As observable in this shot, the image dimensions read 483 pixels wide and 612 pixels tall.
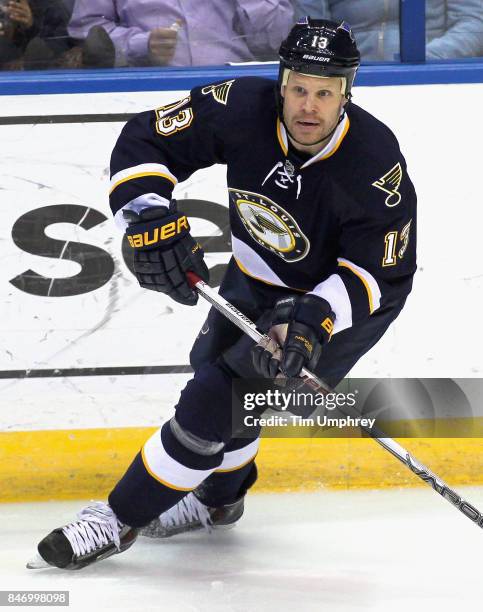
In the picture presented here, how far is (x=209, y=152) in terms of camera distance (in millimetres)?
2459

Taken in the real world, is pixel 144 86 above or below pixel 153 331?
above

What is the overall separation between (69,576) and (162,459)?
33 centimetres

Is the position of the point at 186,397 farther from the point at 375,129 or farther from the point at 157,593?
the point at 375,129

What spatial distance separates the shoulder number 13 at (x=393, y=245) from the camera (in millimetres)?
2318

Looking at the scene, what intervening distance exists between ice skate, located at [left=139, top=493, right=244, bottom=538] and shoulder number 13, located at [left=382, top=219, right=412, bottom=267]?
779 mm

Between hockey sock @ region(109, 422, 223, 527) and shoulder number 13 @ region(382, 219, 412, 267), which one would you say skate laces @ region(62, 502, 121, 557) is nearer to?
hockey sock @ region(109, 422, 223, 527)

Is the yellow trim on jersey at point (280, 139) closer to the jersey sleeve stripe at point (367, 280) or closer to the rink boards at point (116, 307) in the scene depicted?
the jersey sleeve stripe at point (367, 280)

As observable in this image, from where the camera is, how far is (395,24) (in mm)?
3055

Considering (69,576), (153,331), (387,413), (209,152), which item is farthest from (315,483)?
(209,152)

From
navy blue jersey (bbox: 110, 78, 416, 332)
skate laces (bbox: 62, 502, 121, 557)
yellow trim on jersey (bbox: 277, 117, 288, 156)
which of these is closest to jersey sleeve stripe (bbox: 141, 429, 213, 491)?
skate laces (bbox: 62, 502, 121, 557)

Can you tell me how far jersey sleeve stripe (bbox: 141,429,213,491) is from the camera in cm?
245

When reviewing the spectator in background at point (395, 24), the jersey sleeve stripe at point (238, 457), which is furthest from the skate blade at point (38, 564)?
the spectator in background at point (395, 24)

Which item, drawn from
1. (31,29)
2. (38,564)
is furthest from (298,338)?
(31,29)

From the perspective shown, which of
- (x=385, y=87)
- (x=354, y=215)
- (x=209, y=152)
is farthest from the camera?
(x=385, y=87)
